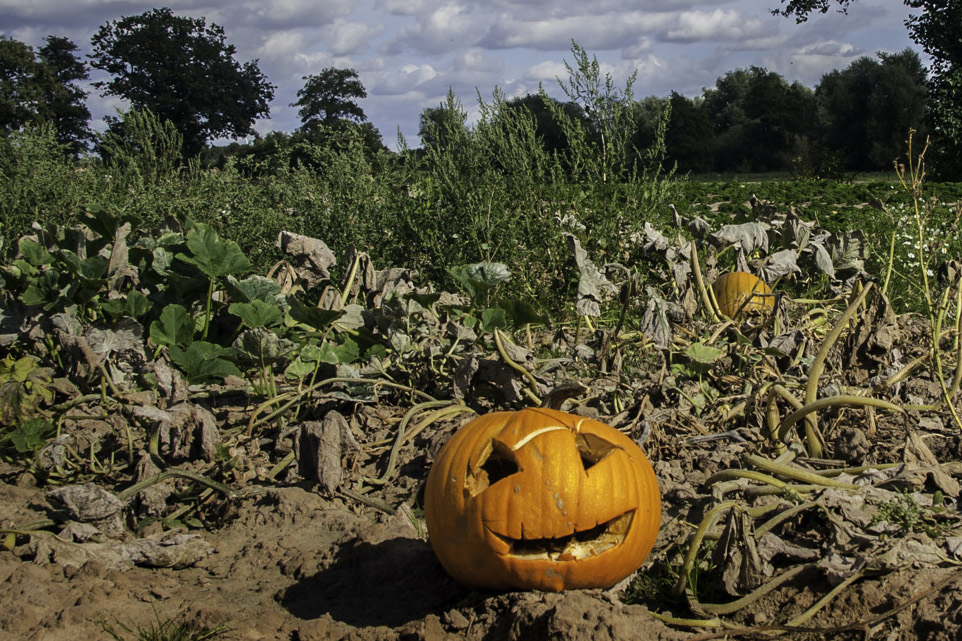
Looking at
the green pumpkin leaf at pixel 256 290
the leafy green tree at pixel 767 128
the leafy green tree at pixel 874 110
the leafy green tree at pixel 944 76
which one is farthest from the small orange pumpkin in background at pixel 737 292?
the leafy green tree at pixel 767 128

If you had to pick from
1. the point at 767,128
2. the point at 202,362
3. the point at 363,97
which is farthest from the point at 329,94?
the point at 202,362

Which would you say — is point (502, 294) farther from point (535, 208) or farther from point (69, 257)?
point (69, 257)

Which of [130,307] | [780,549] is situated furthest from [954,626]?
[130,307]

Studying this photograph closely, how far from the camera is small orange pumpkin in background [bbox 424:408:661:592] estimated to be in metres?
2.23

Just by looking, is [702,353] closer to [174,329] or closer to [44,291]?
[174,329]

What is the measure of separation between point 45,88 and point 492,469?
36653 millimetres

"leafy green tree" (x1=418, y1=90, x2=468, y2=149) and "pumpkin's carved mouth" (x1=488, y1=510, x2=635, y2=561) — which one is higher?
"leafy green tree" (x1=418, y1=90, x2=468, y2=149)

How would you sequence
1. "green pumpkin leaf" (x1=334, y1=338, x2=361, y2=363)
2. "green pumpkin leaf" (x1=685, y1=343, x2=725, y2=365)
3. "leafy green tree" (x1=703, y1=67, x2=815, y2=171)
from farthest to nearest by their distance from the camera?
"leafy green tree" (x1=703, y1=67, x2=815, y2=171) < "green pumpkin leaf" (x1=334, y1=338, x2=361, y2=363) < "green pumpkin leaf" (x1=685, y1=343, x2=725, y2=365)

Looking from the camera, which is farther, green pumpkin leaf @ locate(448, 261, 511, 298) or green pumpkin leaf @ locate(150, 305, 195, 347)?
green pumpkin leaf @ locate(150, 305, 195, 347)

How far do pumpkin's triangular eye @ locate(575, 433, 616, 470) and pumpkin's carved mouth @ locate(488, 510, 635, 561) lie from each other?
173mm

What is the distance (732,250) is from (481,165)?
174cm

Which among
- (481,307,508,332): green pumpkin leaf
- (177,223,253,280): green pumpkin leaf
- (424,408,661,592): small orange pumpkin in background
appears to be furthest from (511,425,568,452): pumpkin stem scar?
(177,223,253,280): green pumpkin leaf

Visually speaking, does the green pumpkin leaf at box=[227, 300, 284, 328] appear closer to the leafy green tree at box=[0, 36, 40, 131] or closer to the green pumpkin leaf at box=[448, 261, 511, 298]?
the green pumpkin leaf at box=[448, 261, 511, 298]

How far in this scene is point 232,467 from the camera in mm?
3262
